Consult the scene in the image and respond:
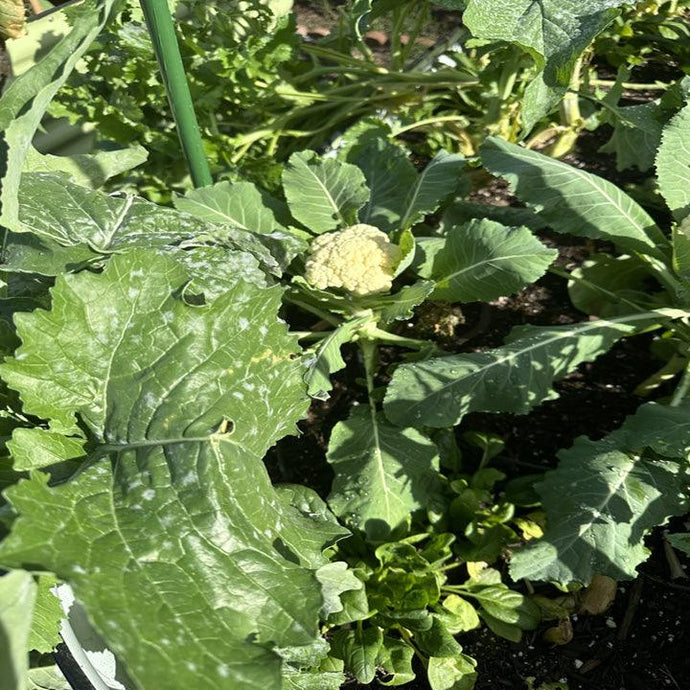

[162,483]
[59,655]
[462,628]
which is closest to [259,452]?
[162,483]

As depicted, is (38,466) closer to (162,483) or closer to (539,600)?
(162,483)

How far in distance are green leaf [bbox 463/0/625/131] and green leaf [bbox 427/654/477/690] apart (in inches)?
49.3

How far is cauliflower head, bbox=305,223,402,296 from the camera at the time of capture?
2.05 meters

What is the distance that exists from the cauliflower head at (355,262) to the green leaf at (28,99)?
95 centimetres

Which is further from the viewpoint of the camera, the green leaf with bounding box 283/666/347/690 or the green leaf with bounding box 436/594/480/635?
the green leaf with bounding box 436/594/480/635

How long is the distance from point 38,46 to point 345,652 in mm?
2321

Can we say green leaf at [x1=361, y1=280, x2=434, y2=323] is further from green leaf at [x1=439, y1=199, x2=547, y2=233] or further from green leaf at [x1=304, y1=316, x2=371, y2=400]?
green leaf at [x1=439, y1=199, x2=547, y2=233]

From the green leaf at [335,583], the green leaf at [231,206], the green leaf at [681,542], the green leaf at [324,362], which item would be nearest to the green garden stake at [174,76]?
the green leaf at [231,206]

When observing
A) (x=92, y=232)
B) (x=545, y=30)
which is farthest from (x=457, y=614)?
(x=545, y=30)

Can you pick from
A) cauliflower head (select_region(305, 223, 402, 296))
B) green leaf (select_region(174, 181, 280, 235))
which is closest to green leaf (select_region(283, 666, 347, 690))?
cauliflower head (select_region(305, 223, 402, 296))

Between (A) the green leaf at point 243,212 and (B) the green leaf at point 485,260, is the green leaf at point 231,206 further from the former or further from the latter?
(B) the green leaf at point 485,260

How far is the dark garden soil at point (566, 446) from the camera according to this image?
1.86 m

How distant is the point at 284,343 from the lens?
147 centimetres

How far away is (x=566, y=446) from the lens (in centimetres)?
227
